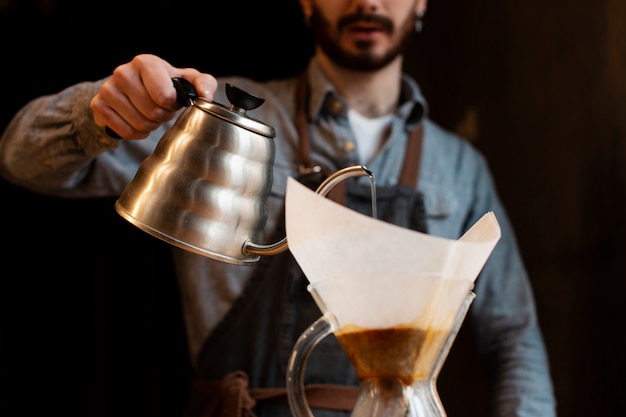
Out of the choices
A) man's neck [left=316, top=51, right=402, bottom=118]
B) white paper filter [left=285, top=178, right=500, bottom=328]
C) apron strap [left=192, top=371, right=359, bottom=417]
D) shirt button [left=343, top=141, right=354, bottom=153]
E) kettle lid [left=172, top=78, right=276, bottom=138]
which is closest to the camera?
white paper filter [left=285, top=178, right=500, bottom=328]

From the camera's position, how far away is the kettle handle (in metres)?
0.79

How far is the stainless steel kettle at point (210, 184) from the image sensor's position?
81cm

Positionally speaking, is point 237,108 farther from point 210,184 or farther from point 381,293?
point 381,293

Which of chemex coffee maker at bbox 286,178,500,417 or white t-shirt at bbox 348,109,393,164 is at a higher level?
chemex coffee maker at bbox 286,178,500,417

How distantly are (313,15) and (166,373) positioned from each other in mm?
821

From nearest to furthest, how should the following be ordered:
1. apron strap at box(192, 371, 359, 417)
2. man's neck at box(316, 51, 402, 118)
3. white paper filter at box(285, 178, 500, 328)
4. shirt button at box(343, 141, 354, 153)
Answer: white paper filter at box(285, 178, 500, 328) < apron strap at box(192, 371, 359, 417) < shirt button at box(343, 141, 354, 153) < man's neck at box(316, 51, 402, 118)

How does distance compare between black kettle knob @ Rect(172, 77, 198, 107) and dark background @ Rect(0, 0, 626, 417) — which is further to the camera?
dark background @ Rect(0, 0, 626, 417)

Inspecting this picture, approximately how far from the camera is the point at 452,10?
220cm

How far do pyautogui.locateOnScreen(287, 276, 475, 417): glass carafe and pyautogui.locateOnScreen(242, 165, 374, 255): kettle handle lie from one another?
73 mm

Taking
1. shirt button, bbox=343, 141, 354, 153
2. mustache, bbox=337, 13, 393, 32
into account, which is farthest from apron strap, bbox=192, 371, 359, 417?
mustache, bbox=337, 13, 393, 32

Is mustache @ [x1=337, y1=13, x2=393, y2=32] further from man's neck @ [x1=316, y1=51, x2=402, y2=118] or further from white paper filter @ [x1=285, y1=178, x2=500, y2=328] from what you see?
white paper filter @ [x1=285, y1=178, x2=500, y2=328]

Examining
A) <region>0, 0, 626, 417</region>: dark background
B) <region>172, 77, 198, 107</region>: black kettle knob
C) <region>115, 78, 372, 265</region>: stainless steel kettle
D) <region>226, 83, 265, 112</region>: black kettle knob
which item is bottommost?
<region>0, 0, 626, 417</region>: dark background

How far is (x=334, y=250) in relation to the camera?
735 millimetres

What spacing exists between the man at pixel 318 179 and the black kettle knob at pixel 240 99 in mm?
408
